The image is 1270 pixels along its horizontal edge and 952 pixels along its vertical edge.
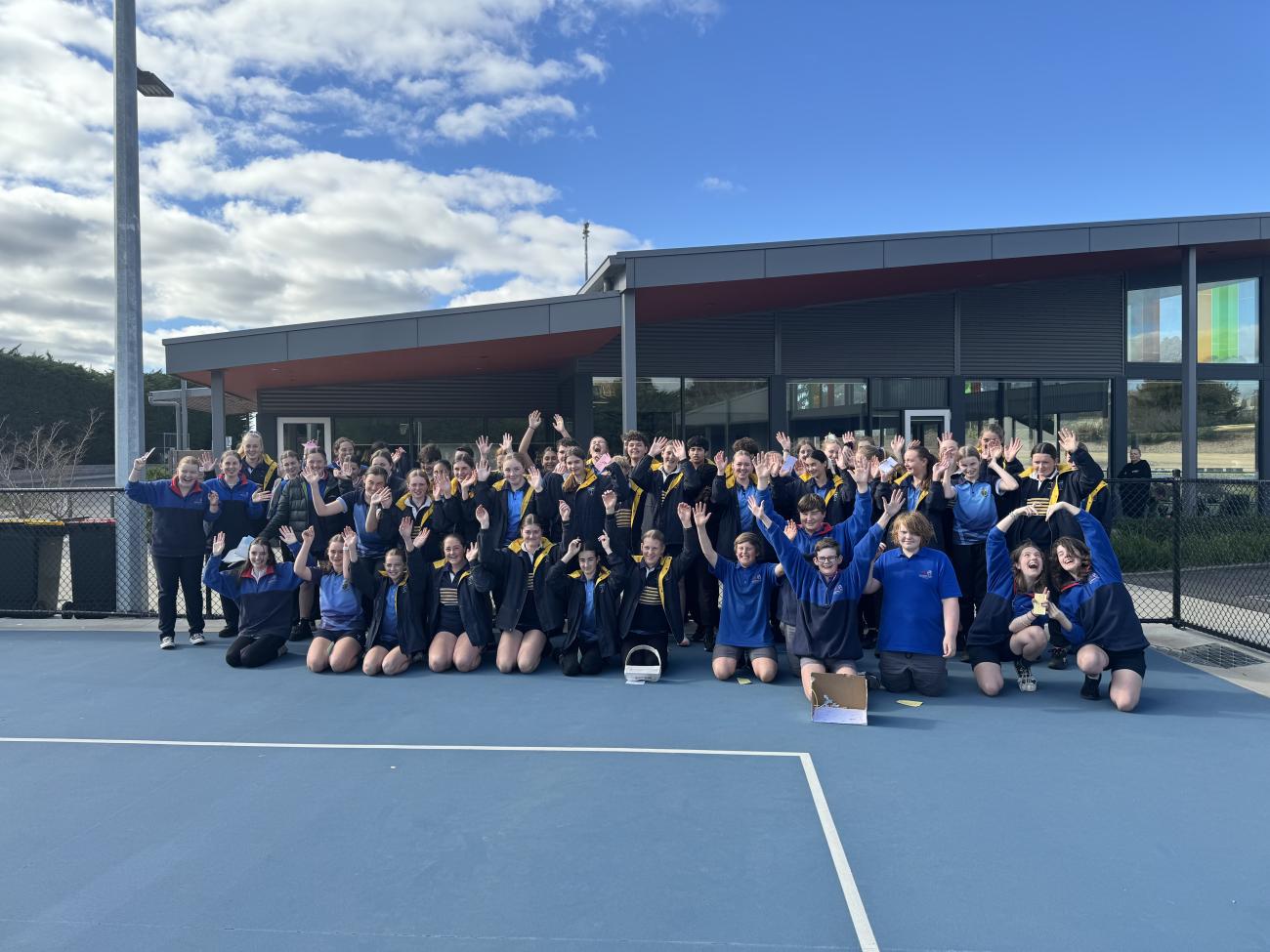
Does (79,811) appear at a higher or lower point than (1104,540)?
lower

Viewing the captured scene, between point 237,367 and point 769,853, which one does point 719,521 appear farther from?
point 237,367

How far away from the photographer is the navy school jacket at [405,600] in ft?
23.1

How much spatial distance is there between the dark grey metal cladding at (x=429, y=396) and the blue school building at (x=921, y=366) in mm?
30

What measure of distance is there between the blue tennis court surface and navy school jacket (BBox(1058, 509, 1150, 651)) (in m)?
0.51

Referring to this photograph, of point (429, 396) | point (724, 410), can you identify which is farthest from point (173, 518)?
point (724, 410)

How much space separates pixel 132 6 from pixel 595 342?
7.70m

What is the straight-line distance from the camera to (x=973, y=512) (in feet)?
23.8

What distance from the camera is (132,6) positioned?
915 centimetres

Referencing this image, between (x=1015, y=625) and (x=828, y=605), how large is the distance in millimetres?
1535

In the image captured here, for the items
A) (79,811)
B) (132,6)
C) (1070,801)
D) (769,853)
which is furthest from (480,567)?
(132,6)

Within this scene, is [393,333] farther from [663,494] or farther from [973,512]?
[973,512]

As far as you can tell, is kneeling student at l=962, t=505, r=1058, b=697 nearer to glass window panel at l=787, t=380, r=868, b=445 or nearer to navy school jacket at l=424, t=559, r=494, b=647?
navy school jacket at l=424, t=559, r=494, b=647

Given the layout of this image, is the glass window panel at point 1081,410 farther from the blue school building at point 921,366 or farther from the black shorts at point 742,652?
the black shorts at point 742,652

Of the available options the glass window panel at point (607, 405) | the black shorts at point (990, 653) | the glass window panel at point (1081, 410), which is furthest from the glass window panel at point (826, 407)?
the black shorts at point (990, 653)
